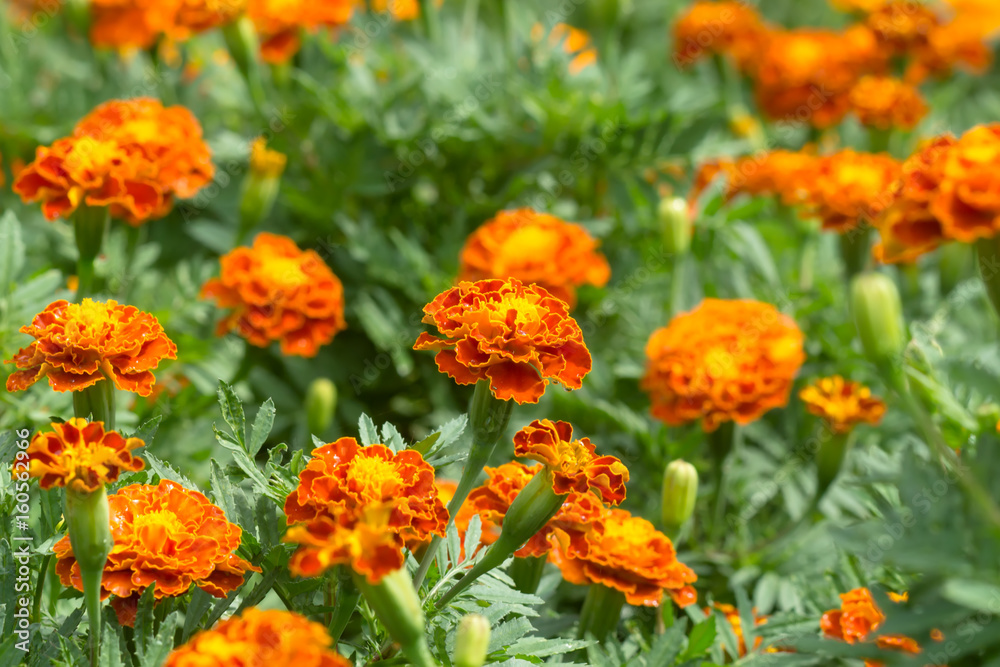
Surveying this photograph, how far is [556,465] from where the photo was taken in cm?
79

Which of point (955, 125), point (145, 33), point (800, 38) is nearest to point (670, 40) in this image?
point (800, 38)

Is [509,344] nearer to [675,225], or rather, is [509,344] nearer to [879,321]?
[879,321]

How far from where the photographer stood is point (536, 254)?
1.42 m

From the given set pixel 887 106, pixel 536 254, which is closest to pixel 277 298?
pixel 536 254

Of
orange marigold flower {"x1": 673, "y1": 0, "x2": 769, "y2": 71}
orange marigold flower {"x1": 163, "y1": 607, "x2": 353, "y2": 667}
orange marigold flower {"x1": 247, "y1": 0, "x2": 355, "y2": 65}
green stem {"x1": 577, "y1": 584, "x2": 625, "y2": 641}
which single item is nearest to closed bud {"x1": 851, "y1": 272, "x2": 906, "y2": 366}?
green stem {"x1": 577, "y1": 584, "x2": 625, "y2": 641}

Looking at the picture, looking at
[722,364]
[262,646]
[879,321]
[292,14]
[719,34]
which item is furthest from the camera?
[719,34]

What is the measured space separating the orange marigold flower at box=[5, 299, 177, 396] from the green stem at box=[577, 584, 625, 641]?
0.48m

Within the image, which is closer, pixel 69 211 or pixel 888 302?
pixel 888 302

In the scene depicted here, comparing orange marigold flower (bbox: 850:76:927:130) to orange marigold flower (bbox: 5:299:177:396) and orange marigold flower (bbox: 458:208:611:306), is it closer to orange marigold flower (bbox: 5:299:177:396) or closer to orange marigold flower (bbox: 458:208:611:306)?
orange marigold flower (bbox: 458:208:611:306)

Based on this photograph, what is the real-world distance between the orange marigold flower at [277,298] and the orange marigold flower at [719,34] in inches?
48.4

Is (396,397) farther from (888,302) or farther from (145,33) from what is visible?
(888,302)

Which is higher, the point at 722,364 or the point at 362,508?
the point at 362,508

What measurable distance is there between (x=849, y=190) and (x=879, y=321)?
73cm

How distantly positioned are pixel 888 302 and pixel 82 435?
0.65 meters
